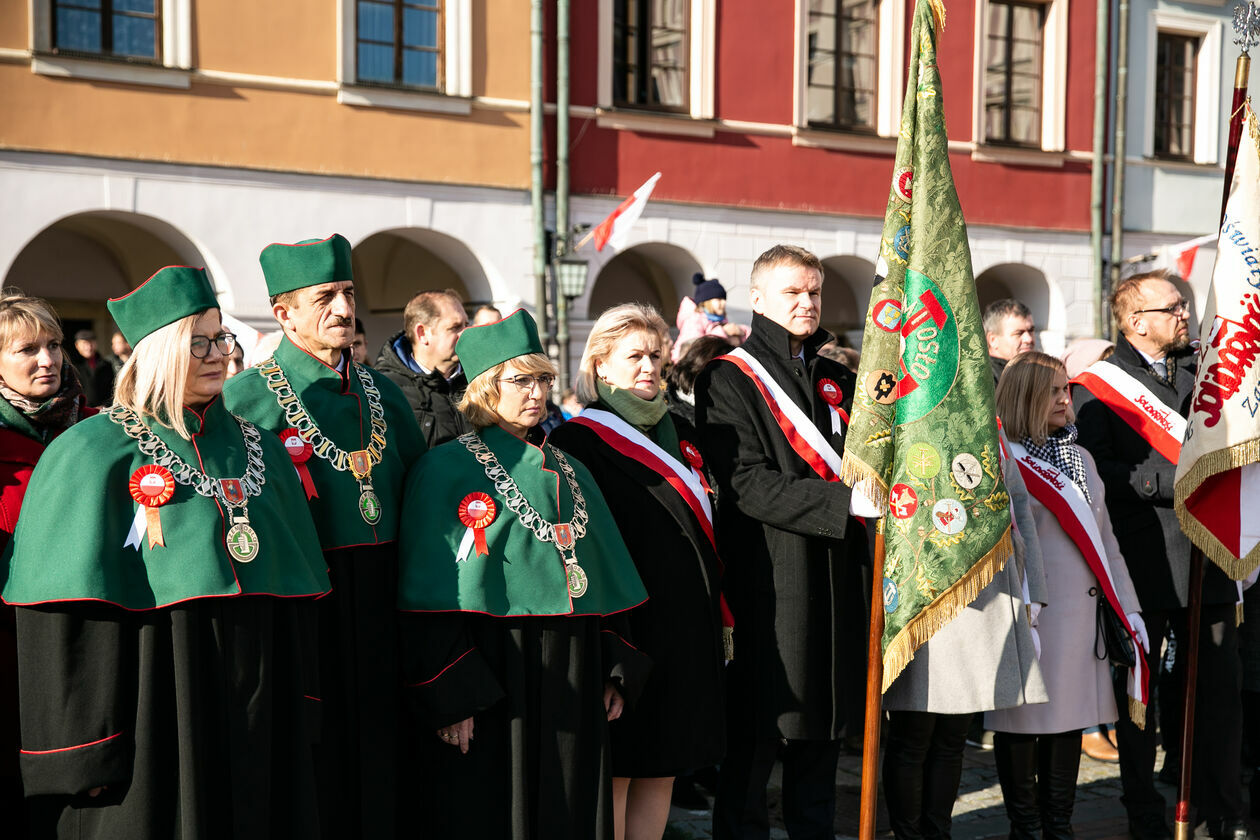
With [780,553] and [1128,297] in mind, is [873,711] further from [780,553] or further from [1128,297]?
[1128,297]

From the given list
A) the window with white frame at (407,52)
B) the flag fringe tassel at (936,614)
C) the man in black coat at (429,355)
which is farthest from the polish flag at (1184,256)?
the flag fringe tassel at (936,614)

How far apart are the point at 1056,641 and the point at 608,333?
197 centimetres

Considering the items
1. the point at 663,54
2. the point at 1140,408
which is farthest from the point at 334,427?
the point at 663,54

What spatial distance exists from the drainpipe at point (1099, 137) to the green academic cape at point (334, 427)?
1501cm

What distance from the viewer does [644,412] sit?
4258 millimetres

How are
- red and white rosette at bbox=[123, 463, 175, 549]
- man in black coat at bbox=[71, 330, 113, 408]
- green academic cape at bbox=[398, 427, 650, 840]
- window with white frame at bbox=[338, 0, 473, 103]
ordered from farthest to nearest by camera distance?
window with white frame at bbox=[338, 0, 473, 103]
man in black coat at bbox=[71, 330, 113, 408]
green academic cape at bbox=[398, 427, 650, 840]
red and white rosette at bbox=[123, 463, 175, 549]

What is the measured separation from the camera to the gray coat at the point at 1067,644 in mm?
4766

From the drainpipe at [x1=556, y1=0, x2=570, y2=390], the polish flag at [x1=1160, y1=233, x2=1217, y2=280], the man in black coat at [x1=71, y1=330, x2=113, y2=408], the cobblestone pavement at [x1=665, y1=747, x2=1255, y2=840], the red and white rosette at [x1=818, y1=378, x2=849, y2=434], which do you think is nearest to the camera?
the red and white rosette at [x1=818, y1=378, x2=849, y2=434]

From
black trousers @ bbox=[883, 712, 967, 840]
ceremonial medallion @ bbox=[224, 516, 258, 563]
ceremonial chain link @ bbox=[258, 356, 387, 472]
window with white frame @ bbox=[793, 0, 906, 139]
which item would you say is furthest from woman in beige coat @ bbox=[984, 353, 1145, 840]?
window with white frame @ bbox=[793, 0, 906, 139]

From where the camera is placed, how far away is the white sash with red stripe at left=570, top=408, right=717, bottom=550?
4.25 meters

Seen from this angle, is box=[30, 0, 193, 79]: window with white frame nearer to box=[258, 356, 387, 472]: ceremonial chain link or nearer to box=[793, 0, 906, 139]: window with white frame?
box=[793, 0, 906, 139]: window with white frame

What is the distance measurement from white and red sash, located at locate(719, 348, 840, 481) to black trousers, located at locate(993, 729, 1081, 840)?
1251mm

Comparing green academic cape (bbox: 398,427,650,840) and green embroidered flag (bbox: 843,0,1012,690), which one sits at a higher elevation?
green embroidered flag (bbox: 843,0,1012,690)

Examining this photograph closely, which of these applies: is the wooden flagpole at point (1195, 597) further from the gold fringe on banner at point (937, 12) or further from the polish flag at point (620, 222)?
the polish flag at point (620, 222)
